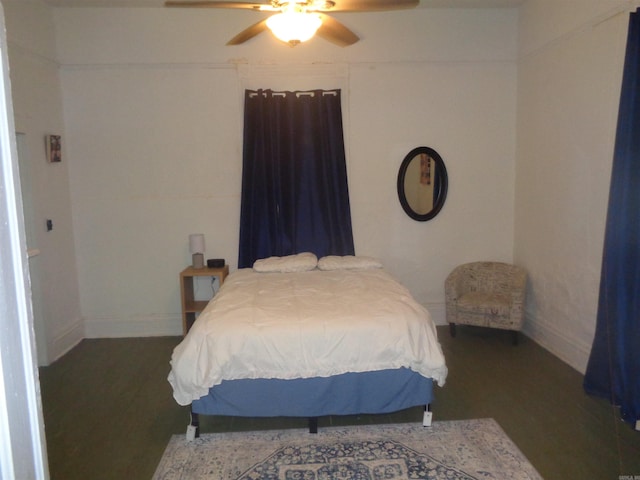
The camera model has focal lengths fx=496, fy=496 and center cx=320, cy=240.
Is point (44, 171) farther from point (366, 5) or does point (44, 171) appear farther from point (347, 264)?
point (366, 5)

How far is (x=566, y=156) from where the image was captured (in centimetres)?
394

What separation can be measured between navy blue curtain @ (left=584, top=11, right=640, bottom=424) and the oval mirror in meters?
1.87

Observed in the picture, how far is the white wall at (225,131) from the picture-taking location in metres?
4.57

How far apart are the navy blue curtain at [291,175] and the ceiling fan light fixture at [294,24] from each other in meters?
1.78

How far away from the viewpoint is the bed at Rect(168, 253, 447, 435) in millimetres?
2834

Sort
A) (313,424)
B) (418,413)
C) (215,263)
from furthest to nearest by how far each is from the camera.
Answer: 1. (215,263)
2. (418,413)
3. (313,424)

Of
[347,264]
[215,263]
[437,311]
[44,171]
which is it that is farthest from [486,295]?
[44,171]

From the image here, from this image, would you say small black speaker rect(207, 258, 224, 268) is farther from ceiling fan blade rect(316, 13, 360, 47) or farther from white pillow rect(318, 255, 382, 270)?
ceiling fan blade rect(316, 13, 360, 47)

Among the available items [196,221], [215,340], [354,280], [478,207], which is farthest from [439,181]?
[215,340]

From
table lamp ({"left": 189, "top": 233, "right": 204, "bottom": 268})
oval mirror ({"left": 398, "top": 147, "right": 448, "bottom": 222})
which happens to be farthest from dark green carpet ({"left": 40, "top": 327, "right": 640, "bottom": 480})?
oval mirror ({"left": 398, "top": 147, "right": 448, "bottom": 222})

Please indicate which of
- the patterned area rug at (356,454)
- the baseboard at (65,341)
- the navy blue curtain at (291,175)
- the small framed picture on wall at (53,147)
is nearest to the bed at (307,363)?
the patterned area rug at (356,454)

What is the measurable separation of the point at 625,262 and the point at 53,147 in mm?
4492

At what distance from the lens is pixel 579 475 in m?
2.51

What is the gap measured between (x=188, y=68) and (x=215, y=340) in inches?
113
